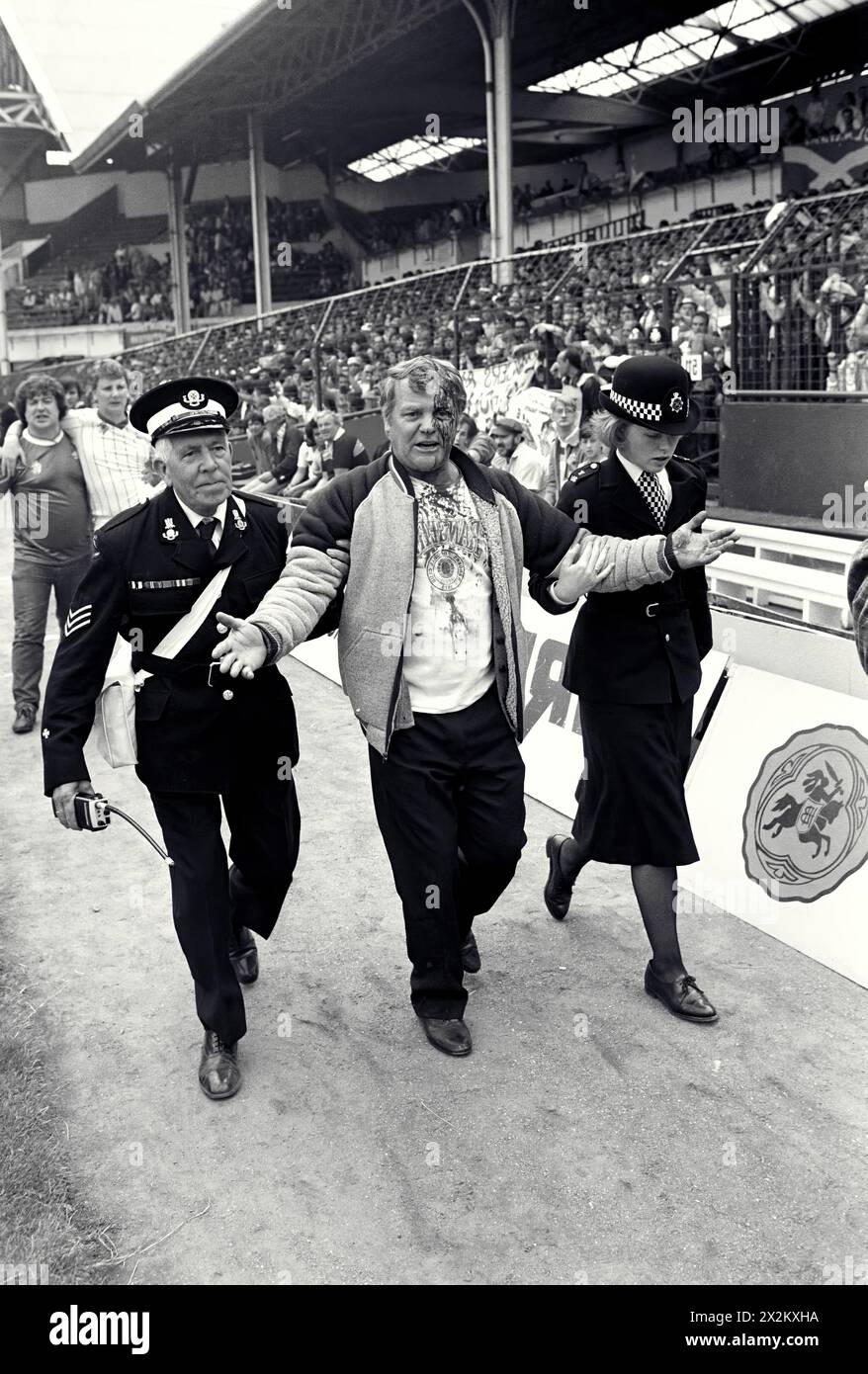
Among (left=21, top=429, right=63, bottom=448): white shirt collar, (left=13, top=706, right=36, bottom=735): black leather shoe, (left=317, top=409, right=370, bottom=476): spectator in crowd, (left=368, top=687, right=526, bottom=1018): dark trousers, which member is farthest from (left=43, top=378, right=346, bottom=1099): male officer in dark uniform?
(left=317, top=409, right=370, bottom=476): spectator in crowd

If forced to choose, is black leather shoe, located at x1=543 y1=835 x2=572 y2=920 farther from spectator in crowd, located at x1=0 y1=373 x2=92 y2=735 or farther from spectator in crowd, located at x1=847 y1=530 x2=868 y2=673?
spectator in crowd, located at x1=0 y1=373 x2=92 y2=735

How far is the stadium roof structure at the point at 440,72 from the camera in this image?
25.8 meters

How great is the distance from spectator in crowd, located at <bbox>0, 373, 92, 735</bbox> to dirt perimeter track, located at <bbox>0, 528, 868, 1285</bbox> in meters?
3.06

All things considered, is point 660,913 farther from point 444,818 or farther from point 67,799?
point 67,799

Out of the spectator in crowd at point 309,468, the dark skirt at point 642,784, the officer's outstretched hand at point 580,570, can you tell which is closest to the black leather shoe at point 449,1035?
the dark skirt at point 642,784

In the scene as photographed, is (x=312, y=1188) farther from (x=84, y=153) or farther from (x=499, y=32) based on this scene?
(x=84, y=153)

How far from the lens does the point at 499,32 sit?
73.8 ft

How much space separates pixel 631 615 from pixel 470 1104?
158cm

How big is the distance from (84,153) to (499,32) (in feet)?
72.2

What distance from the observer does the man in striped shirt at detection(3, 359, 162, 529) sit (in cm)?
769

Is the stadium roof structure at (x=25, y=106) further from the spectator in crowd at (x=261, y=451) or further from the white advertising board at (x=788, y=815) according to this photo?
the white advertising board at (x=788, y=815)

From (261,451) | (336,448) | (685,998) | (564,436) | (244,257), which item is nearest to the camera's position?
(685,998)

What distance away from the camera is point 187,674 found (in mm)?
3674

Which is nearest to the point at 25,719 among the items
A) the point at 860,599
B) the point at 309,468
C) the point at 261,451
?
the point at 309,468
